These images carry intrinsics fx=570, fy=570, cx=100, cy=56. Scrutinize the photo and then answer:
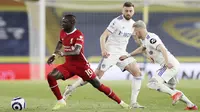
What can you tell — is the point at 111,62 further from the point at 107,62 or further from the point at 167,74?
the point at 167,74

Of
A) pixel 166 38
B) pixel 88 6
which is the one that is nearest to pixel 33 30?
pixel 88 6

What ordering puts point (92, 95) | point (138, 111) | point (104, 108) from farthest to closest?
point (92, 95), point (104, 108), point (138, 111)

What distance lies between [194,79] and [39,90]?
8.81 metres

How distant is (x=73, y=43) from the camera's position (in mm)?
11086

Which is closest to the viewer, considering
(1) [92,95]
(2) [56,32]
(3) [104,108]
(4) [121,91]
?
(3) [104,108]

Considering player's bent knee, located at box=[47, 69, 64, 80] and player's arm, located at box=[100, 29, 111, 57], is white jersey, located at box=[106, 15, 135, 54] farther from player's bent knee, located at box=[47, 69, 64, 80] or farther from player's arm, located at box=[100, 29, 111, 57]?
player's bent knee, located at box=[47, 69, 64, 80]

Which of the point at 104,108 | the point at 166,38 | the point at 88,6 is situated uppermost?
the point at 104,108

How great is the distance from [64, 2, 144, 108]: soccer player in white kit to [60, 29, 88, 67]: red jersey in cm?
162

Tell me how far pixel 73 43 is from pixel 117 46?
226 centimetres

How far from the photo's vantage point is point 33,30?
25.8 m

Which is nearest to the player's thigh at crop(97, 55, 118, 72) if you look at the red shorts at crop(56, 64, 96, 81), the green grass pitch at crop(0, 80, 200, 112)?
the green grass pitch at crop(0, 80, 200, 112)

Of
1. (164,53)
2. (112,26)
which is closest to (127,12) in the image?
(112,26)

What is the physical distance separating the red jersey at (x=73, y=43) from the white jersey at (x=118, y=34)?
6.13 ft

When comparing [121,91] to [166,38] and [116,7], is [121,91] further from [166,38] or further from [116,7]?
[166,38]
